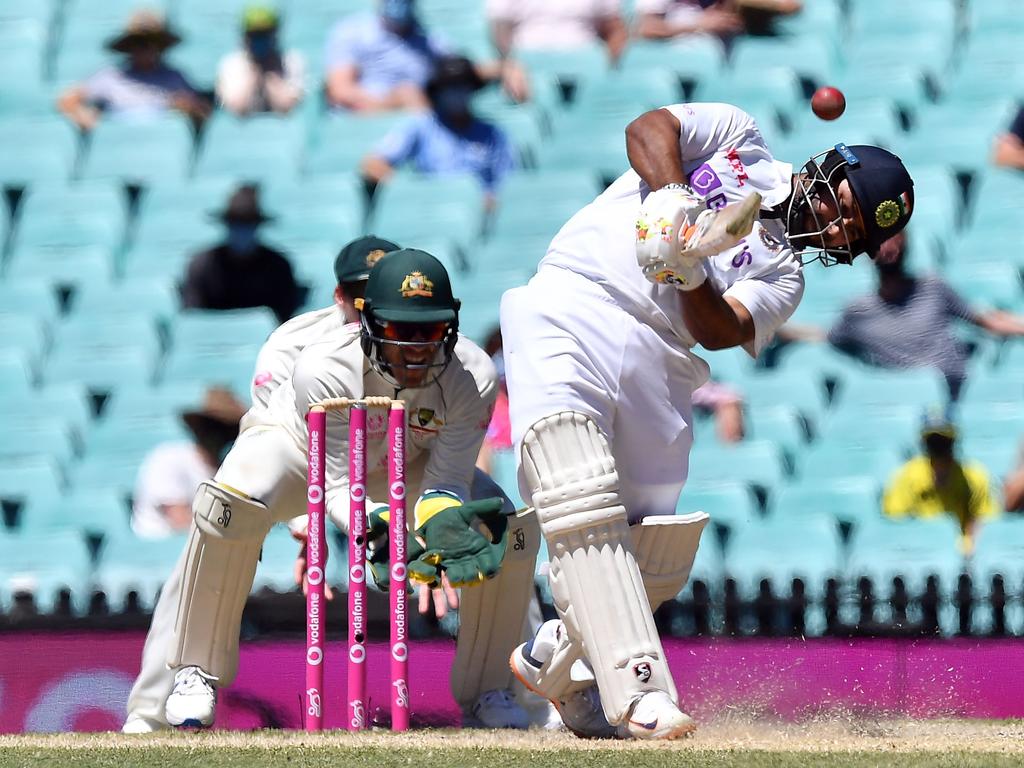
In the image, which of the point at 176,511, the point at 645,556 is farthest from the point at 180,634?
the point at 176,511

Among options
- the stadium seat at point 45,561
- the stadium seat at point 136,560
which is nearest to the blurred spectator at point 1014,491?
the stadium seat at point 136,560

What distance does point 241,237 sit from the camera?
31.3 ft

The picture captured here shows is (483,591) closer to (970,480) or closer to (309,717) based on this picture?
(309,717)

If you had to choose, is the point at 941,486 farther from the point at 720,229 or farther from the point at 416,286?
the point at 720,229

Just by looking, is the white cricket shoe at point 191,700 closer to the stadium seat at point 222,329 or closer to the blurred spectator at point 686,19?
the stadium seat at point 222,329

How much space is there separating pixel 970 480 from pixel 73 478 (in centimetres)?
437

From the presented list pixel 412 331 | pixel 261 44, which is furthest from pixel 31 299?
pixel 412 331

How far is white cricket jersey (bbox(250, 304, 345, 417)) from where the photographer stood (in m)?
5.48

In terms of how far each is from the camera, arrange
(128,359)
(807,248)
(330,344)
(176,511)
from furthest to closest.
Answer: (128,359)
(176,511)
(330,344)
(807,248)

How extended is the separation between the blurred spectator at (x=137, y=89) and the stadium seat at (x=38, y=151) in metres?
0.12

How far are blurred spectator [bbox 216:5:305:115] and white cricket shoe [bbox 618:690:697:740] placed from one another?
22.8 feet

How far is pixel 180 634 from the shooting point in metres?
4.98

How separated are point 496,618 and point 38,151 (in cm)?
637

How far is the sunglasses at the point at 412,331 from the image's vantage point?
14.7 feet
